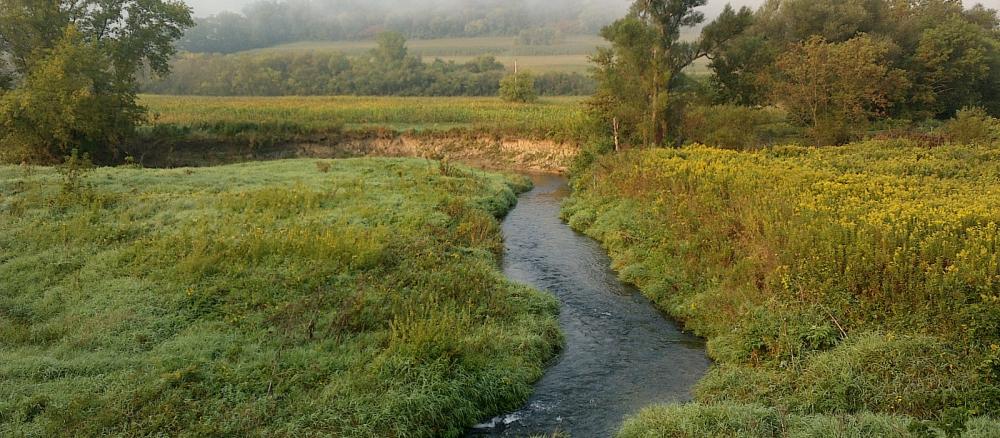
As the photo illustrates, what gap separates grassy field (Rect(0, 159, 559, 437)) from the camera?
798cm

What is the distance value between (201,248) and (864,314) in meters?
12.7

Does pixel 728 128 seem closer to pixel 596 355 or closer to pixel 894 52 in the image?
pixel 894 52

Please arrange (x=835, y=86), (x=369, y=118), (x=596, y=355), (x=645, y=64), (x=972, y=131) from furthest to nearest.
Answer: (x=369, y=118) → (x=645, y=64) → (x=835, y=86) → (x=972, y=131) → (x=596, y=355)

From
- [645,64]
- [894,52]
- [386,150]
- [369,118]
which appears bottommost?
[386,150]

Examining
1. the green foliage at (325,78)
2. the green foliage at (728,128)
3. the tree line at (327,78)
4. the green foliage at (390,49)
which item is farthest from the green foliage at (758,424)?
the green foliage at (390,49)

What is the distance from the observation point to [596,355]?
11.3m

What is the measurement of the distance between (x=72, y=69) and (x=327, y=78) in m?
61.7

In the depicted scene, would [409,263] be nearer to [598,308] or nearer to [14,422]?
[598,308]

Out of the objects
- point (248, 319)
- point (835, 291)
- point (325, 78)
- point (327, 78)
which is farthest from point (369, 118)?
point (325, 78)

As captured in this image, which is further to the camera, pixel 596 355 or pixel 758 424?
pixel 596 355

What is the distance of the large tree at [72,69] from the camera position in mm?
26266

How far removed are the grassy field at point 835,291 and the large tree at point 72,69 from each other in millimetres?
25377

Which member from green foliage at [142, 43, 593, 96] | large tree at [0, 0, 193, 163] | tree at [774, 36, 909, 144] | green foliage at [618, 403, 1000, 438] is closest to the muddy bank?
large tree at [0, 0, 193, 163]

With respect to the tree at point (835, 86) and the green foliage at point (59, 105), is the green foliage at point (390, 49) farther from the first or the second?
the tree at point (835, 86)
